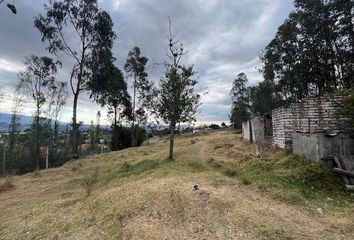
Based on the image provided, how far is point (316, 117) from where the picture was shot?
8055 millimetres

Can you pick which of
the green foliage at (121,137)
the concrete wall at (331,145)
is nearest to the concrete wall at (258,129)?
the concrete wall at (331,145)

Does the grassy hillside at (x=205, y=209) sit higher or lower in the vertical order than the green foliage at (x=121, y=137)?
lower

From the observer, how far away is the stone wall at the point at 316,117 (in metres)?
7.77

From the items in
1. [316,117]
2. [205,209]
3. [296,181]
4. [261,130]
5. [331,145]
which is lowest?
[205,209]

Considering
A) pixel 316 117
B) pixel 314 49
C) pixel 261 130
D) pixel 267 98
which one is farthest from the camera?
pixel 267 98

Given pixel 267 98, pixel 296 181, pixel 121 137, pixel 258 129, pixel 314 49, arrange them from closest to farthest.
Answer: pixel 296 181
pixel 258 129
pixel 314 49
pixel 121 137
pixel 267 98

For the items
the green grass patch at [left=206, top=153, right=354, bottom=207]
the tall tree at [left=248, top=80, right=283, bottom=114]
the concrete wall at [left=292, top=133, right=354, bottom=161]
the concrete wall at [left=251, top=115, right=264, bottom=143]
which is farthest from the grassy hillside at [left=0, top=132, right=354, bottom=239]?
the tall tree at [left=248, top=80, right=283, bottom=114]

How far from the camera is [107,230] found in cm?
450

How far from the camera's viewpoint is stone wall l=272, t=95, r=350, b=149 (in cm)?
777

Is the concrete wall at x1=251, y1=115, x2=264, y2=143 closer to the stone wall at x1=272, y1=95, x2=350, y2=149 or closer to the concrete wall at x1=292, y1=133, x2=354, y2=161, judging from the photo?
the stone wall at x1=272, y1=95, x2=350, y2=149

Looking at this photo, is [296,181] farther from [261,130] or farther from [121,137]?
[121,137]

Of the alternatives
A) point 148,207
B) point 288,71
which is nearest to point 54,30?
point 148,207

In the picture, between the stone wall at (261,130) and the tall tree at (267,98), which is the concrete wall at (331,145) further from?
the tall tree at (267,98)

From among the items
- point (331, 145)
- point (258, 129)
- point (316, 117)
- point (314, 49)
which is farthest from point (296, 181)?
point (314, 49)
